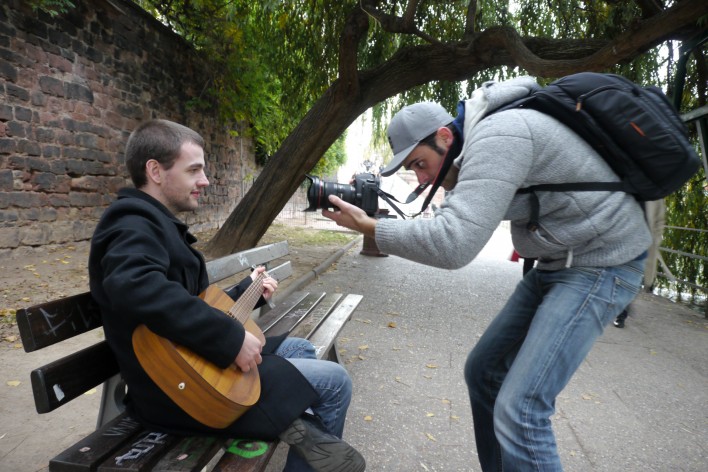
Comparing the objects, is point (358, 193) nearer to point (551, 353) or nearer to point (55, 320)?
point (551, 353)

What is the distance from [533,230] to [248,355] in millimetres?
1088

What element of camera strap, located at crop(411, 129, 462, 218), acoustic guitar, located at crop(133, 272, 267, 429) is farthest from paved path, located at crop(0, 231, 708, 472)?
camera strap, located at crop(411, 129, 462, 218)

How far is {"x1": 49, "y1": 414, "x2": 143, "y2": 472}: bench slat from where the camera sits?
1.37 m

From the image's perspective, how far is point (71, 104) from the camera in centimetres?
681

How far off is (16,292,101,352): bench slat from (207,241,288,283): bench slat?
78 centimetres

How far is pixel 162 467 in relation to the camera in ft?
4.67

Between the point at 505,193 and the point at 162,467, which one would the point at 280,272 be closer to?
the point at 162,467

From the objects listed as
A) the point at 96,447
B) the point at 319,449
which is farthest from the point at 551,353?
the point at 96,447

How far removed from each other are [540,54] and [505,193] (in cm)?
578

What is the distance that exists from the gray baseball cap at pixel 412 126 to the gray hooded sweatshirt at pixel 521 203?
113 millimetres

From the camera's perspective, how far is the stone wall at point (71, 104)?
5.84 m

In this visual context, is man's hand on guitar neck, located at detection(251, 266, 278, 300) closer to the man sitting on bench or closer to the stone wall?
the man sitting on bench

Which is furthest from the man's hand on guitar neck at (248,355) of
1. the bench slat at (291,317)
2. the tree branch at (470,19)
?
the tree branch at (470,19)

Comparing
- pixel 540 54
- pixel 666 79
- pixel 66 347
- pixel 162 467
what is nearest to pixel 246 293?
pixel 162 467
